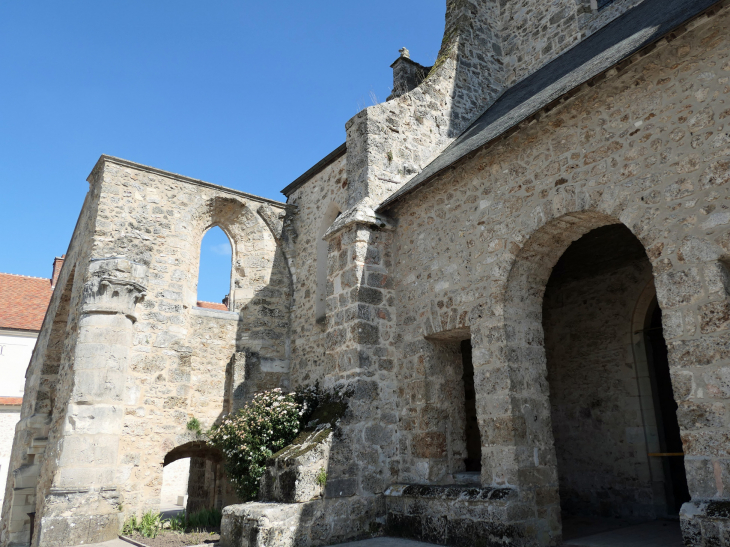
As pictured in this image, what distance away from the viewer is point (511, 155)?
19.1ft

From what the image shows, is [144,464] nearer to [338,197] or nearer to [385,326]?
[385,326]

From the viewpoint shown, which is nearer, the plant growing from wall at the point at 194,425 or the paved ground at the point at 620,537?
the paved ground at the point at 620,537

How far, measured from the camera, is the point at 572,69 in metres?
6.77

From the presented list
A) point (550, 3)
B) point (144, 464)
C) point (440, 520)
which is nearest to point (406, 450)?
point (440, 520)

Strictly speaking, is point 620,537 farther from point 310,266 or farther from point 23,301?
point 23,301

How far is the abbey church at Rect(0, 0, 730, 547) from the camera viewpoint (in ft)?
14.1

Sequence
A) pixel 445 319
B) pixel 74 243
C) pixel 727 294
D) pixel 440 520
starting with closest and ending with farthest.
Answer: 1. pixel 727 294
2. pixel 440 520
3. pixel 445 319
4. pixel 74 243

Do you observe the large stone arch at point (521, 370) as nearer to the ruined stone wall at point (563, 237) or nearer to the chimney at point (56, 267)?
the ruined stone wall at point (563, 237)

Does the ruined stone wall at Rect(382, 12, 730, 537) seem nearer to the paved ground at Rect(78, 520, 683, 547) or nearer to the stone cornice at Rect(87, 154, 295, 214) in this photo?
the paved ground at Rect(78, 520, 683, 547)

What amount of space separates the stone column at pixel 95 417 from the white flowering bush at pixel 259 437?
5.36 ft

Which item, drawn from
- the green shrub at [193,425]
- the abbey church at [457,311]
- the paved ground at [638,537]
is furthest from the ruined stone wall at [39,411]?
the paved ground at [638,537]

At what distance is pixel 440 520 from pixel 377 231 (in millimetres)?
3520

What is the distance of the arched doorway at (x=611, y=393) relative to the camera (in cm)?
721

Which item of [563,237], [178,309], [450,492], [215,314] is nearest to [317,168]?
[215,314]
